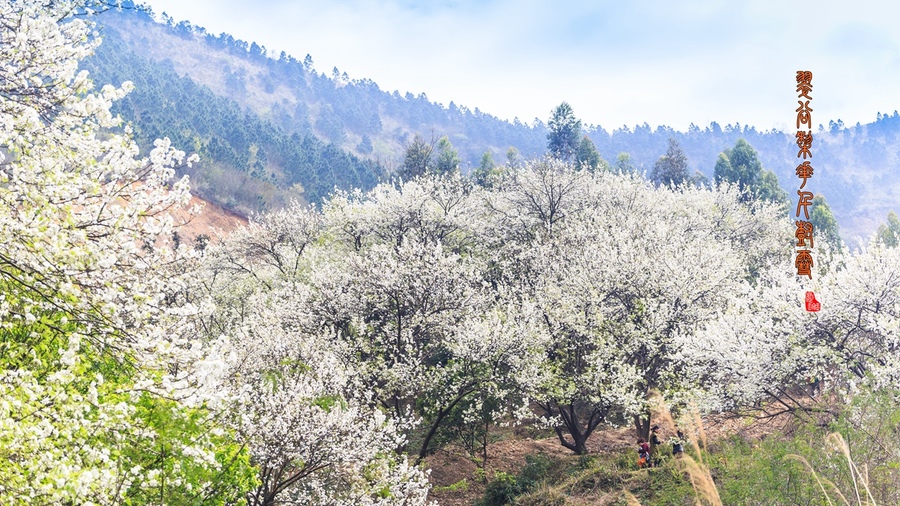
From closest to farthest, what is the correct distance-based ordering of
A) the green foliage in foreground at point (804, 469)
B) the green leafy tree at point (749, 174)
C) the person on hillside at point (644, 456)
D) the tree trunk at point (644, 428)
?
1. the green foliage in foreground at point (804, 469)
2. the person on hillside at point (644, 456)
3. the tree trunk at point (644, 428)
4. the green leafy tree at point (749, 174)

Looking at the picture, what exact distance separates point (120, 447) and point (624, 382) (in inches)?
772

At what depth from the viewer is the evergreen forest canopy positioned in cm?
764

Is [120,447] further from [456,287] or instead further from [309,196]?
[309,196]

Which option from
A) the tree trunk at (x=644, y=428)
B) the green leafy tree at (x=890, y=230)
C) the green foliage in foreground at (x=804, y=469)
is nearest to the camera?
the green foliage in foreground at (x=804, y=469)

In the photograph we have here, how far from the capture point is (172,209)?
9.19 meters

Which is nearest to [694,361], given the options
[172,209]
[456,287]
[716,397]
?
[716,397]

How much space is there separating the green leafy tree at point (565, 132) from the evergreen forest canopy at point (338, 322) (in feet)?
152

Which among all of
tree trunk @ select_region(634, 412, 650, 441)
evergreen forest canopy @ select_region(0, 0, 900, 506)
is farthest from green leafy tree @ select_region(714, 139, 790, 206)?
tree trunk @ select_region(634, 412, 650, 441)

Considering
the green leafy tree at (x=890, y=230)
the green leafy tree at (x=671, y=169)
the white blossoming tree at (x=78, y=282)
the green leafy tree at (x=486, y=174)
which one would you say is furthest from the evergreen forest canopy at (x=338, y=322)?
the green leafy tree at (x=890, y=230)

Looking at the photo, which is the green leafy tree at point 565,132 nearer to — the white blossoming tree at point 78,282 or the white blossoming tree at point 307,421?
→ the white blossoming tree at point 307,421

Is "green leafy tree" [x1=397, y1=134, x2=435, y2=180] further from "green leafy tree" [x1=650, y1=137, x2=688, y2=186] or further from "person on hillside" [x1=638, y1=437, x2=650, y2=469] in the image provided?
"person on hillside" [x1=638, y1=437, x2=650, y2=469]

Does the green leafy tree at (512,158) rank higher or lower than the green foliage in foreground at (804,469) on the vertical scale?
higher

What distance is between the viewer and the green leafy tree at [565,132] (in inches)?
3814

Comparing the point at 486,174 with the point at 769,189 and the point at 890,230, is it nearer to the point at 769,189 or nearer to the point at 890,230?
the point at 769,189
